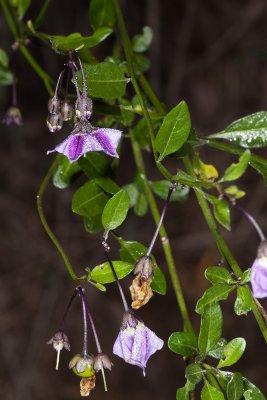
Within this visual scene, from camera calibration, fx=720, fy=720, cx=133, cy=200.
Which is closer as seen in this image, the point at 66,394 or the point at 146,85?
the point at 146,85

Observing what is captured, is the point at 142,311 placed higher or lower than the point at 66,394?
higher

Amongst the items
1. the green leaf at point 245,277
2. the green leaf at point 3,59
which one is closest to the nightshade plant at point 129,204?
the green leaf at point 245,277

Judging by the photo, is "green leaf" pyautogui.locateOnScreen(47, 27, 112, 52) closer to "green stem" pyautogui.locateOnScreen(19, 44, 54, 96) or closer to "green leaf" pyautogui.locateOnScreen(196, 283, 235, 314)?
"green stem" pyautogui.locateOnScreen(19, 44, 54, 96)

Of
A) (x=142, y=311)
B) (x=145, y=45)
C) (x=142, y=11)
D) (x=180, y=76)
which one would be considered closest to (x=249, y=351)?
(x=142, y=311)

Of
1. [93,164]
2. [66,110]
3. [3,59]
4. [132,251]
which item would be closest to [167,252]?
[132,251]

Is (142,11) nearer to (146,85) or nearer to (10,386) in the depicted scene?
(10,386)

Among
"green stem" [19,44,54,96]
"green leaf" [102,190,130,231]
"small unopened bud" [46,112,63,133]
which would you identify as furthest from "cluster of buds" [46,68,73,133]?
"green stem" [19,44,54,96]

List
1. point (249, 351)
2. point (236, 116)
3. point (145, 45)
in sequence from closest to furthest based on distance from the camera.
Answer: point (145, 45) < point (249, 351) < point (236, 116)

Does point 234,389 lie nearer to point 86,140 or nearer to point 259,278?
point 259,278
